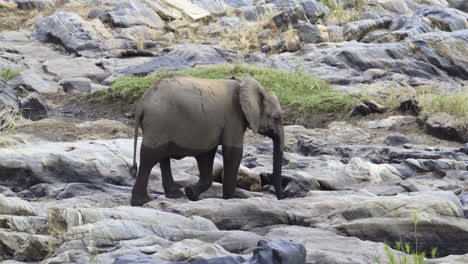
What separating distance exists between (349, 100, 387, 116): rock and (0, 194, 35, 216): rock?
9.68 m

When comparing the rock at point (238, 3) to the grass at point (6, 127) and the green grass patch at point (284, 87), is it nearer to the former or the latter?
the green grass patch at point (284, 87)

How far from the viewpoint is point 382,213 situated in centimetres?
716

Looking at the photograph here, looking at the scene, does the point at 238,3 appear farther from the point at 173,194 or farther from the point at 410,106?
the point at 173,194

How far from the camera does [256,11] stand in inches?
1141

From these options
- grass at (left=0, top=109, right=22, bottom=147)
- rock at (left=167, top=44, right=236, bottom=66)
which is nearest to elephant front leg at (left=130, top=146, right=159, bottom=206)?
grass at (left=0, top=109, right=22, bottom=147)

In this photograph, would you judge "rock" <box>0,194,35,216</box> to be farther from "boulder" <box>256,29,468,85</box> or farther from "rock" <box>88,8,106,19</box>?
"rock" <box>88,8,106,19</box>

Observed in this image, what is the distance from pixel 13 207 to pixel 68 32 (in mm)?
18705

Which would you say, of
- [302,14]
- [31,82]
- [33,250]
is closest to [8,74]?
[31,82]

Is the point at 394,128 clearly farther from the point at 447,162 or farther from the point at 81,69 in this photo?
the point at 81,69

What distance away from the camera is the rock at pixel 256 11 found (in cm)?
2880

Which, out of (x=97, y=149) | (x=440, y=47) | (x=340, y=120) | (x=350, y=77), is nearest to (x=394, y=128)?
(x=340, y=120)

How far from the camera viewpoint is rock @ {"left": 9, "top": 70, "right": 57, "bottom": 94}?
18.0 metres

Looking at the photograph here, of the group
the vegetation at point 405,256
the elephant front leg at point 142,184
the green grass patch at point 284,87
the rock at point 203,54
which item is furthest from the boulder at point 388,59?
the vegetation at point 405,256

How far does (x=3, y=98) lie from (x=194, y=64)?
7.44m
